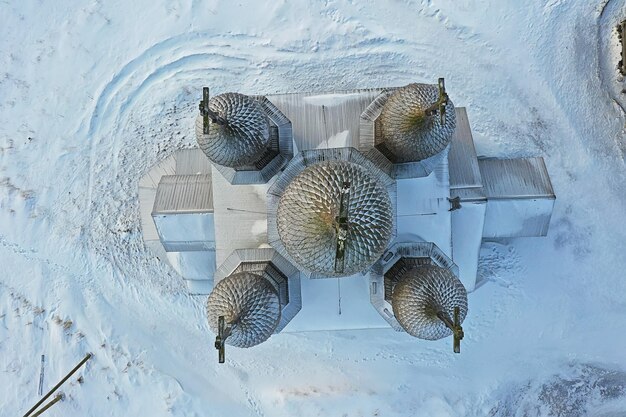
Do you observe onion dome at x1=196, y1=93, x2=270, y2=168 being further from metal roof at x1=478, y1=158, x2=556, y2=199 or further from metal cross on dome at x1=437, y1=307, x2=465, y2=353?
metal roof at x1=478, y1=158, x2=556, y2=199

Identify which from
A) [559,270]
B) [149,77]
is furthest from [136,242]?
[559,270]

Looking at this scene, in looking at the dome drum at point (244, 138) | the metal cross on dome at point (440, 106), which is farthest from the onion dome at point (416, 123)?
the dome drum at point (244, 138)

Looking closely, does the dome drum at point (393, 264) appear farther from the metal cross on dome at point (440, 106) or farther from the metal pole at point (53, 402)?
the metal pole at point (53, 402)

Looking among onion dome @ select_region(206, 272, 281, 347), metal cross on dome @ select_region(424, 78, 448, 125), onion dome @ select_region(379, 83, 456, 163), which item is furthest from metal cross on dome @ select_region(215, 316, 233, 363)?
metal cross on dome @ select_region(424, 78, 448, 125)

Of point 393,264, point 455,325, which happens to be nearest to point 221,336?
point 455,325

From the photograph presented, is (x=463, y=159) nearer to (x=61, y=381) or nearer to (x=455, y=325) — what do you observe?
(x=455, y=325)
